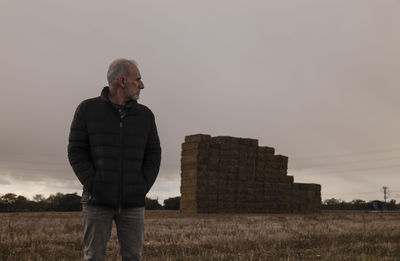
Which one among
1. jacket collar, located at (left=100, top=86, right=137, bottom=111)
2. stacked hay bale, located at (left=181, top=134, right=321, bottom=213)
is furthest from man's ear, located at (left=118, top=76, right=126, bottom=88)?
stacked hay bale, located at (left=181, top=134, right=321, bottom=213)

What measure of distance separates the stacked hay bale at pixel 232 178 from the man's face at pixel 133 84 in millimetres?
21309

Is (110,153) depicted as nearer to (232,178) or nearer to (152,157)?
(152,157)

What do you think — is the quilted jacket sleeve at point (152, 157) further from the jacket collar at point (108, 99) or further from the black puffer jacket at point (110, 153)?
the jacket collar at point (108, 99)

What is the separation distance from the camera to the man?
11.6 ft

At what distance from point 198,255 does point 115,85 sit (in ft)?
13.1

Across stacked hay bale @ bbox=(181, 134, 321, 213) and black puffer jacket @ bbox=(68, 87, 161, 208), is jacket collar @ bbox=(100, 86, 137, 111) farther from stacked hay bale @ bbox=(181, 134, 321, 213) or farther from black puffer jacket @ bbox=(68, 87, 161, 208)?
stacked hay bale @ bbox=(181, 134, 321, 213)

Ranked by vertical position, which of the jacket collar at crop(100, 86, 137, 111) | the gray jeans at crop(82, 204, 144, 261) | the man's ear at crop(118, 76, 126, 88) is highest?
the man's ear at crop(118, 76, 126, 88)

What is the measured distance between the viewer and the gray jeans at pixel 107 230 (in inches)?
141

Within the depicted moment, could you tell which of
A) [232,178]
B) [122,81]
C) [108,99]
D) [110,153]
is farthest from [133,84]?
[232,178]

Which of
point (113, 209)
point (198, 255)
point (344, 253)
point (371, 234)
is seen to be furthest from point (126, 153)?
point (371, 234)

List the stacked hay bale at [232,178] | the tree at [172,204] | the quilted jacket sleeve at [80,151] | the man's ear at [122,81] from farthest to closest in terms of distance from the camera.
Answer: the tree at [172,204] < the stacked hay bale at [232,178] < the man's ear at [122,81] < the quilted jacket sleeve at [80,151]

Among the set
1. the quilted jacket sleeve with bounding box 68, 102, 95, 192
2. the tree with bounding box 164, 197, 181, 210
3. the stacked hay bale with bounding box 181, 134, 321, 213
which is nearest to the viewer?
the quilted jacket sleeve with bounding box 68, 102, 95, 192

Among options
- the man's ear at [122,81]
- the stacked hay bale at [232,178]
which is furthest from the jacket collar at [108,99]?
the stacked hay bale at [232,178]

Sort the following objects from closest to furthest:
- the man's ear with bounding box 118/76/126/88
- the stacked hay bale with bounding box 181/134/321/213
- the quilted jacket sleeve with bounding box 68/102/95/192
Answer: the quilted jacket sleeve with bounding box 68/102/95/192
the man's ear with bounding box 118/76/126/88
the stacked hay bale with bounding box 181/134/321/213
